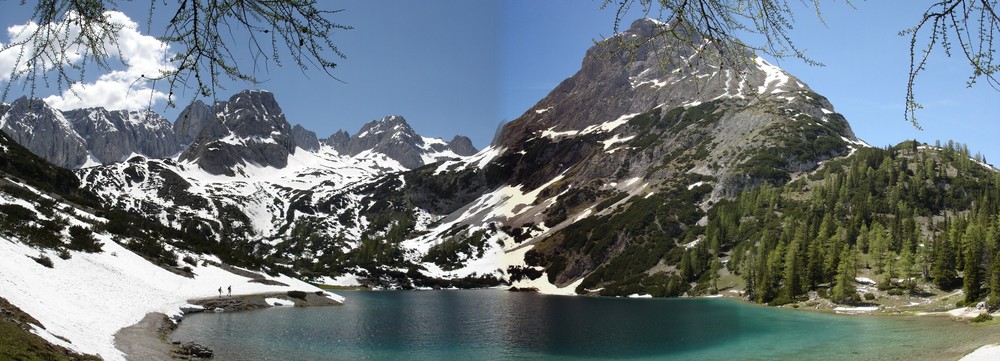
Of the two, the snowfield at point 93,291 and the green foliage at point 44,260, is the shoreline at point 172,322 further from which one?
the green foliage at point 44,260

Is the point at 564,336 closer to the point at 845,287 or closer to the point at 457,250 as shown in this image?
the point at 845,287

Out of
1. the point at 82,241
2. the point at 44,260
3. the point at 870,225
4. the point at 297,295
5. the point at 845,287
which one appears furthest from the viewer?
the point at 870,225

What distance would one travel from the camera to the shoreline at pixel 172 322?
2209 cm

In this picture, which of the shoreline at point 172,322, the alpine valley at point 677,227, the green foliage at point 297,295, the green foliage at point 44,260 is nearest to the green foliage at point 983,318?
the alpine valley at point 677,227

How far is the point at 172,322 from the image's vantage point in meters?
32.4

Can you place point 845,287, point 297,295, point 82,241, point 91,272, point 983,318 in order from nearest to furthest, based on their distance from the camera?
point 91,272 < point 82,241 < point 983,318 < point 297,295 < point 845,287

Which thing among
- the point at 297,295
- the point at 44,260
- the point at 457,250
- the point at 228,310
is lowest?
the point at 228,310

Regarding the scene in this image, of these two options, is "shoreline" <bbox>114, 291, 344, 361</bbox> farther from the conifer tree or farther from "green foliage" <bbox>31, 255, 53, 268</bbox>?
the conifer tree

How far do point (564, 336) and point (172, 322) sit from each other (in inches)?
1053

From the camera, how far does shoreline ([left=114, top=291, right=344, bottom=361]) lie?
72.5ft

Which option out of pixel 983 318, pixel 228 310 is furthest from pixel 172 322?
pixel 983 318

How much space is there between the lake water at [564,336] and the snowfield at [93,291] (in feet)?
11.3

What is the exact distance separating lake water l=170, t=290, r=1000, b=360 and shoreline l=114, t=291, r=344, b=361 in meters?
1.31

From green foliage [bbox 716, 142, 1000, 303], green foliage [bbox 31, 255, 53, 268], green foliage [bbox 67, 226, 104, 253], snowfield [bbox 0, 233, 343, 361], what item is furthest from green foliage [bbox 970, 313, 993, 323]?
green foliage [bbox 67, 226, 104, 253]
